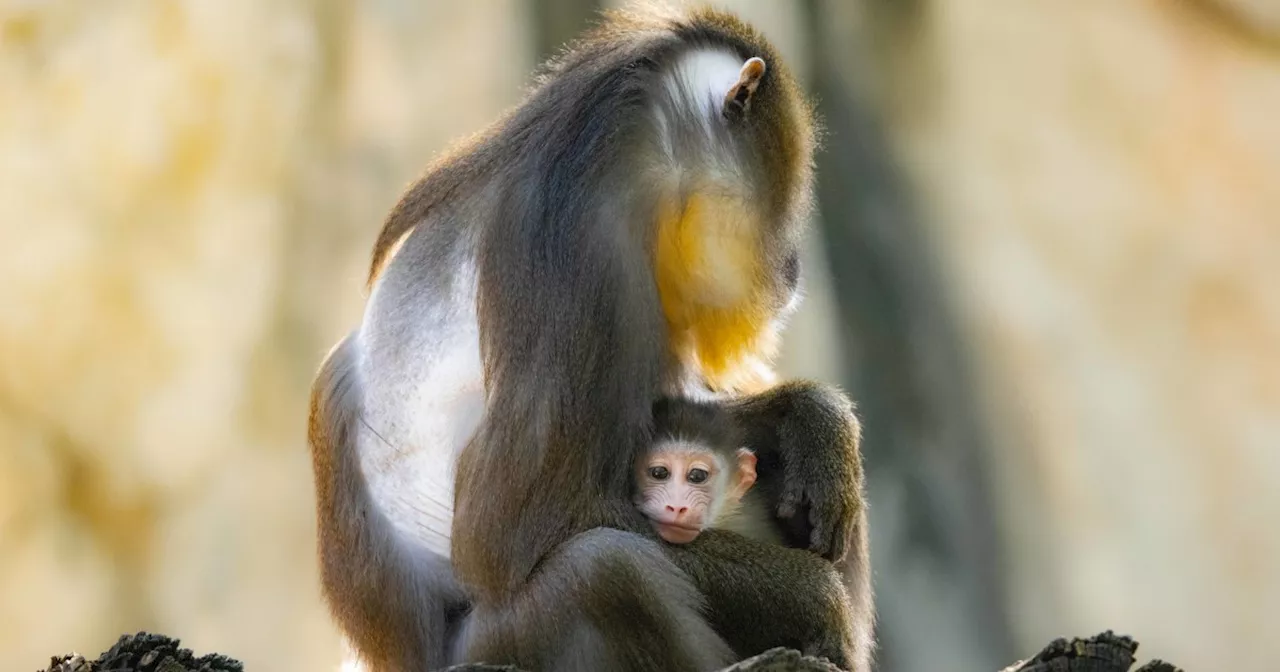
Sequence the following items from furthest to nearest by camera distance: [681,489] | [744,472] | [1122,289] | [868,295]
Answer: [868,295] → [1122,289] → [744,472] → [681,489]

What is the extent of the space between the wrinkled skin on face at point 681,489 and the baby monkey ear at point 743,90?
0.81 meters

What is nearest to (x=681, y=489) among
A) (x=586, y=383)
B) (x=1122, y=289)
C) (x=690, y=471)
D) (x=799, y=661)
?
(x=690, y=471)

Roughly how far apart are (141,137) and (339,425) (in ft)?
10.3

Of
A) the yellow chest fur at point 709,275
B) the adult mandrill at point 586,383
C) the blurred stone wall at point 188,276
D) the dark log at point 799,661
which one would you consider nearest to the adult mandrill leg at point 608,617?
the adult mandrill at point 586,383

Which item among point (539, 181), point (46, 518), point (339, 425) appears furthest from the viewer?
point (46, 518)

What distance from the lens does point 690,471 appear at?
3.71 m

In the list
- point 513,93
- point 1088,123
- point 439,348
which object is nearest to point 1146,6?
point 1088,123

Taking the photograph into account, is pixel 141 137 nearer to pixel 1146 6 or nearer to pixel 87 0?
pixel 87 0

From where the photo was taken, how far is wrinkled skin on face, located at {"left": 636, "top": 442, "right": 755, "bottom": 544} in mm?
3656

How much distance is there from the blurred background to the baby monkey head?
2.84 meters

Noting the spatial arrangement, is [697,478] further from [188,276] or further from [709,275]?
[188,276]

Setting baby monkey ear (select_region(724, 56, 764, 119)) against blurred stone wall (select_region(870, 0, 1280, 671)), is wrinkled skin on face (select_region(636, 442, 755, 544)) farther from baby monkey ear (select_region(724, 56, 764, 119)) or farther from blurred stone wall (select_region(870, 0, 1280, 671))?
blurred stone wall (select_region(870, 0, 1280, 671))

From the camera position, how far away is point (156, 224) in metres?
6.52

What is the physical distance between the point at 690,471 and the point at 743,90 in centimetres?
93
